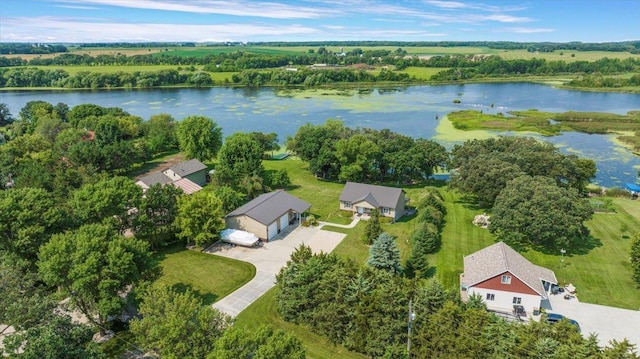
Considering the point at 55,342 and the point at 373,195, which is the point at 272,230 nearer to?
the point at 373,195

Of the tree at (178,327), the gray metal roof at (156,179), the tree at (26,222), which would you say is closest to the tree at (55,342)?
the tree at (178,327)

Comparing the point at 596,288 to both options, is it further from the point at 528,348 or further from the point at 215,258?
the point at 215,258

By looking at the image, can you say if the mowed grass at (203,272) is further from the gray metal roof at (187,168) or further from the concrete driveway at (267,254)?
the gray metal roof at (187,168)

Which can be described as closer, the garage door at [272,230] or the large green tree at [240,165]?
the garage door at [272,230]

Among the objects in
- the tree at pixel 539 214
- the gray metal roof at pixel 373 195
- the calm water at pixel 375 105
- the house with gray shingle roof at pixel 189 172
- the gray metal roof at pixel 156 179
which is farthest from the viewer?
the calm water at pixel 375 105

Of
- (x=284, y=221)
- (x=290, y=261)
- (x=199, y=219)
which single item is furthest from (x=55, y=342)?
(x=284, y=221)

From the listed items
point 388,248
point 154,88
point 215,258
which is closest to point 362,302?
point 388,248
